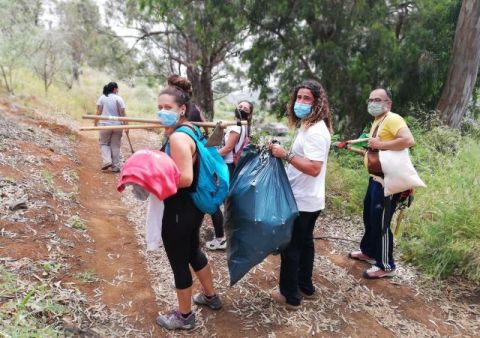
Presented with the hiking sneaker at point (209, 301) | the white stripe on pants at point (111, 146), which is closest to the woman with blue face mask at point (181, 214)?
the hiking sneaker at point (209, 301)

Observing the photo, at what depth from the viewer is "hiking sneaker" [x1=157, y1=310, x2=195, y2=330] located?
2680 mm

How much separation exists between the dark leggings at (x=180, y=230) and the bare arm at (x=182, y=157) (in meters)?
0.21

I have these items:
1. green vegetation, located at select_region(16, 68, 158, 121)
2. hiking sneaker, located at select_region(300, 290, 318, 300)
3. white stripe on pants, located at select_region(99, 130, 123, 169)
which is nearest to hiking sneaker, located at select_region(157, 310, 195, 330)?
hiking sneaker, located at select_region(300, 290, 318, 300)

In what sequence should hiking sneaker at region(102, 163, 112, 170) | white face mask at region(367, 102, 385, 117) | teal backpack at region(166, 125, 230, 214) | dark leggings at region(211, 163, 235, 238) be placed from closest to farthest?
teal backpack at region(166, 125, 230, 214), white face mask at region(367, 102, 385, 117), dark leggings at region(211, 163, 235, 238), hiking sneaker at region(102, 163, 112, 170)

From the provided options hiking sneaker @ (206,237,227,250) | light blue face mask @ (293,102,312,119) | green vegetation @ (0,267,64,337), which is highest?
light blue face mask @ (293,102,312,119)

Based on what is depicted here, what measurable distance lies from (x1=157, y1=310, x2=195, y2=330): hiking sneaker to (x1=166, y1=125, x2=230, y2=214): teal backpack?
32.4 inches

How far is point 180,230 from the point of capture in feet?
7.97

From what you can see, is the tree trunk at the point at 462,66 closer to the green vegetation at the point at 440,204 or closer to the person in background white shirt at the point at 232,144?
the green vegetation at the point at 440,204

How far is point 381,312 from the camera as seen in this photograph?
10.3 ft

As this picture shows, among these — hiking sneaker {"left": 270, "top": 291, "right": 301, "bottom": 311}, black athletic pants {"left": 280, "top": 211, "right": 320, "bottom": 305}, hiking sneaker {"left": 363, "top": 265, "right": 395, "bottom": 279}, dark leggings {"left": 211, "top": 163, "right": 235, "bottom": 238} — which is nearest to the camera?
black athletic pants {"left": 280, "top": 211, "right": 320, "bottom": 305}

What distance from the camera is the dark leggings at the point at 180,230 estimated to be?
95.0 inches

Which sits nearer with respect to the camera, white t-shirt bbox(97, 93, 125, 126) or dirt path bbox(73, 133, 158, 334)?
dirt path bbox(73, 133, 158, 334)

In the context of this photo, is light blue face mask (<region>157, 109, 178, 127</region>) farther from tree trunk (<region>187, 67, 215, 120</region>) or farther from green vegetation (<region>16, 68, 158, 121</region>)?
tree trunk (<region>187, 67, 215, 120</region>)

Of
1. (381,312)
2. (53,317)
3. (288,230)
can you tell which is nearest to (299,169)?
(288,230)
